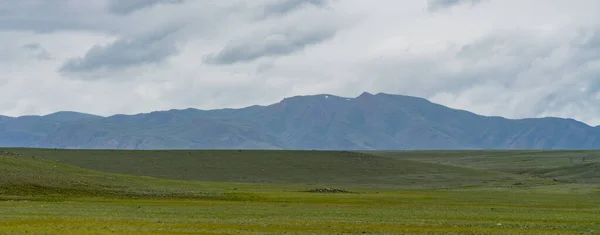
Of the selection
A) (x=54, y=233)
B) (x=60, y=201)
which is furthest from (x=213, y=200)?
(x=54, y=233)

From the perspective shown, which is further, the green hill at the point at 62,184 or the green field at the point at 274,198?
the green hill at the point at 62,184

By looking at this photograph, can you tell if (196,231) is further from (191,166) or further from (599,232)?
(191,166)


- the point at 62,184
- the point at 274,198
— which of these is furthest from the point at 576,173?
the point at 62,184

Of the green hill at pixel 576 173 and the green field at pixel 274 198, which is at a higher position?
the green hill at pixel 576 173

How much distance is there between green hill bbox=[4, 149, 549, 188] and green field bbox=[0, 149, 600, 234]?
7.6 inches

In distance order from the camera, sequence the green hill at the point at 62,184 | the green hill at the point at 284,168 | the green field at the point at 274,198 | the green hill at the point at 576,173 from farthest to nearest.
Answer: the green hill at the point at 576,173 → the green hill at the point at 284,168 → the green hill at the point at 62,184 → the green field at the point at 274,198

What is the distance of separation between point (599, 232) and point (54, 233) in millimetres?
28048

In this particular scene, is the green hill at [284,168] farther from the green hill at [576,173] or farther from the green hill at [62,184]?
the green hill at [62,184]

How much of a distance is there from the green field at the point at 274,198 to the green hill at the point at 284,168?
0.19 m

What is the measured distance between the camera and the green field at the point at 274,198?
151 ft

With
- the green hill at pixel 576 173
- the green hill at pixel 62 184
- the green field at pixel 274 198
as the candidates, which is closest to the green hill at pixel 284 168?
the green field at pixel 274 198

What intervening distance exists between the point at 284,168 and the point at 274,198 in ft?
192

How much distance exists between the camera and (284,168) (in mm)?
138750

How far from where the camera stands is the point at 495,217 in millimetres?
55031
